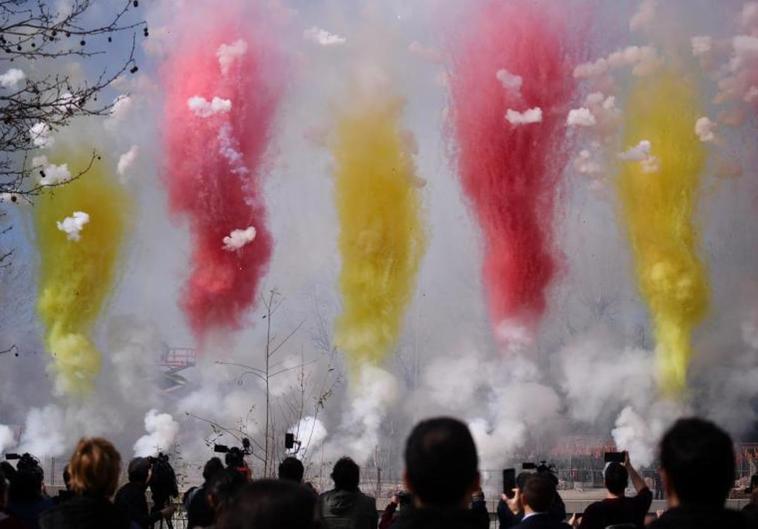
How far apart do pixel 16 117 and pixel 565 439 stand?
3400 centimetres

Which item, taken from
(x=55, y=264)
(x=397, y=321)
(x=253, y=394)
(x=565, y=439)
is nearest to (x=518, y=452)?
(x=565, y=439)

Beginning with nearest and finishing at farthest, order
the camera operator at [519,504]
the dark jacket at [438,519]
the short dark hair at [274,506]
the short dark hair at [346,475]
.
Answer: the short dark hair at [274,506] < the dark jacket at [438,519] < the camera operator at [519,504] < the short dark hair at [346,475]

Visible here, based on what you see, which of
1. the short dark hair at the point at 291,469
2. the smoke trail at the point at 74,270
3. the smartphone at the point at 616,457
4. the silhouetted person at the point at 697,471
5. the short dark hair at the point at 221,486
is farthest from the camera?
the smoke trail at the point at 74,270

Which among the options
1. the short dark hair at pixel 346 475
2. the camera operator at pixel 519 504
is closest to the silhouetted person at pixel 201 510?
the short dark hair at pixel 346 475

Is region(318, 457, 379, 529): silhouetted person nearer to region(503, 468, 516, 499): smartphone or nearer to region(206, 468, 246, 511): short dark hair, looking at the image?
region(503, 468, 516, 499): smartphone

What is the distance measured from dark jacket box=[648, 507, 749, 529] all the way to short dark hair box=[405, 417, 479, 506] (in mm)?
795

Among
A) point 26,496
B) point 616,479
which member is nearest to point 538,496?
point 616,479

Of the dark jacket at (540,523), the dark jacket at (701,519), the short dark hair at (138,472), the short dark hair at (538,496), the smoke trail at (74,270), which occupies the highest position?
the smoke trail at (74,270)

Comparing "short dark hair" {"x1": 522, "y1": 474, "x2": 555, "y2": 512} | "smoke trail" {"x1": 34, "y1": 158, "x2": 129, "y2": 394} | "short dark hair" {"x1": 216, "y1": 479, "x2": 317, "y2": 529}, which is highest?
"smoke trail" {"x1": 34, "y1": 158, "x2": 129, "y2": 394}

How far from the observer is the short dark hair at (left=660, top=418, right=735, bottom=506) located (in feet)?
13.8

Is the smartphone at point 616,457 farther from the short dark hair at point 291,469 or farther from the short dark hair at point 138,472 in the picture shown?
Result: the short dark hair at point 138,472

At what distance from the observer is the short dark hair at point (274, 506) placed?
386cm

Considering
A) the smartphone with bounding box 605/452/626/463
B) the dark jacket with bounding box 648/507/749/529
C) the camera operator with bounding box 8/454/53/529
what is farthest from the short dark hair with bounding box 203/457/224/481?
the dark jacket with bounding box 648/507/749/529

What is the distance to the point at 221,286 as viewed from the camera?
3562cm
